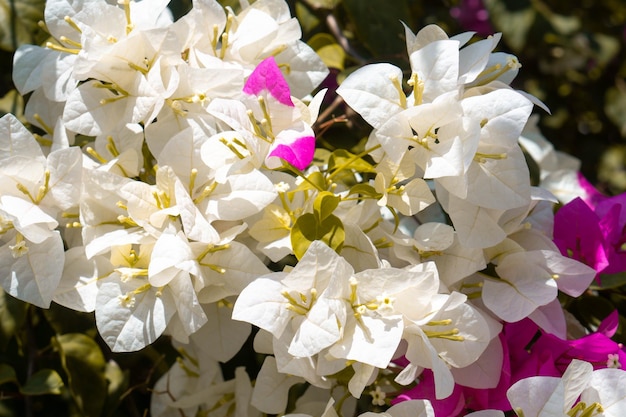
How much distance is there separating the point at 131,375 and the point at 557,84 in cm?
134

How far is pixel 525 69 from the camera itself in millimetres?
1908

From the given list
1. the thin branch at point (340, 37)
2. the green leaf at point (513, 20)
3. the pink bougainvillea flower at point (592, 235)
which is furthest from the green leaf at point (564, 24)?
the pink bougainvillea flower at point (592, 235)

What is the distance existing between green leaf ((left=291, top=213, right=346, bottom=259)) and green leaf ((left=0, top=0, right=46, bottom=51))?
41cm

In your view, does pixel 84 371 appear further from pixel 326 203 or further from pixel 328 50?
pixel 328 50

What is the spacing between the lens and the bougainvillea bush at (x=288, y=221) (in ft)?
2.09

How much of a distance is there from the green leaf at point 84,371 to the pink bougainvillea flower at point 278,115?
297 millimetres

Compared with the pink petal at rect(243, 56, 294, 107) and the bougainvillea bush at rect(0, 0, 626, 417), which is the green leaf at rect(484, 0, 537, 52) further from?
the pink petal at rect(243, 56, 294, 107)

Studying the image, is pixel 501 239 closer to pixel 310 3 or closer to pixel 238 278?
pixel 238 278

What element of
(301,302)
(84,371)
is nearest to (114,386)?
(84,371)

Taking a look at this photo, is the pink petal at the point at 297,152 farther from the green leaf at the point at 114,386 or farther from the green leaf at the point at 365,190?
the green leaf at the point at 114,386

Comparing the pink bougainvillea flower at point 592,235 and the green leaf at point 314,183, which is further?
the pink bougainvillea flower at point 592,235

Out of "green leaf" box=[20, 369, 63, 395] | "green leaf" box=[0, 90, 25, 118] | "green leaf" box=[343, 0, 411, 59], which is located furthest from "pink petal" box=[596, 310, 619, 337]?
"green leaf" box=[0, 90, 25, 118]

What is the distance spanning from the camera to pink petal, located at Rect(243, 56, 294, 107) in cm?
68

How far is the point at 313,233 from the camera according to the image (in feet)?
2.12
